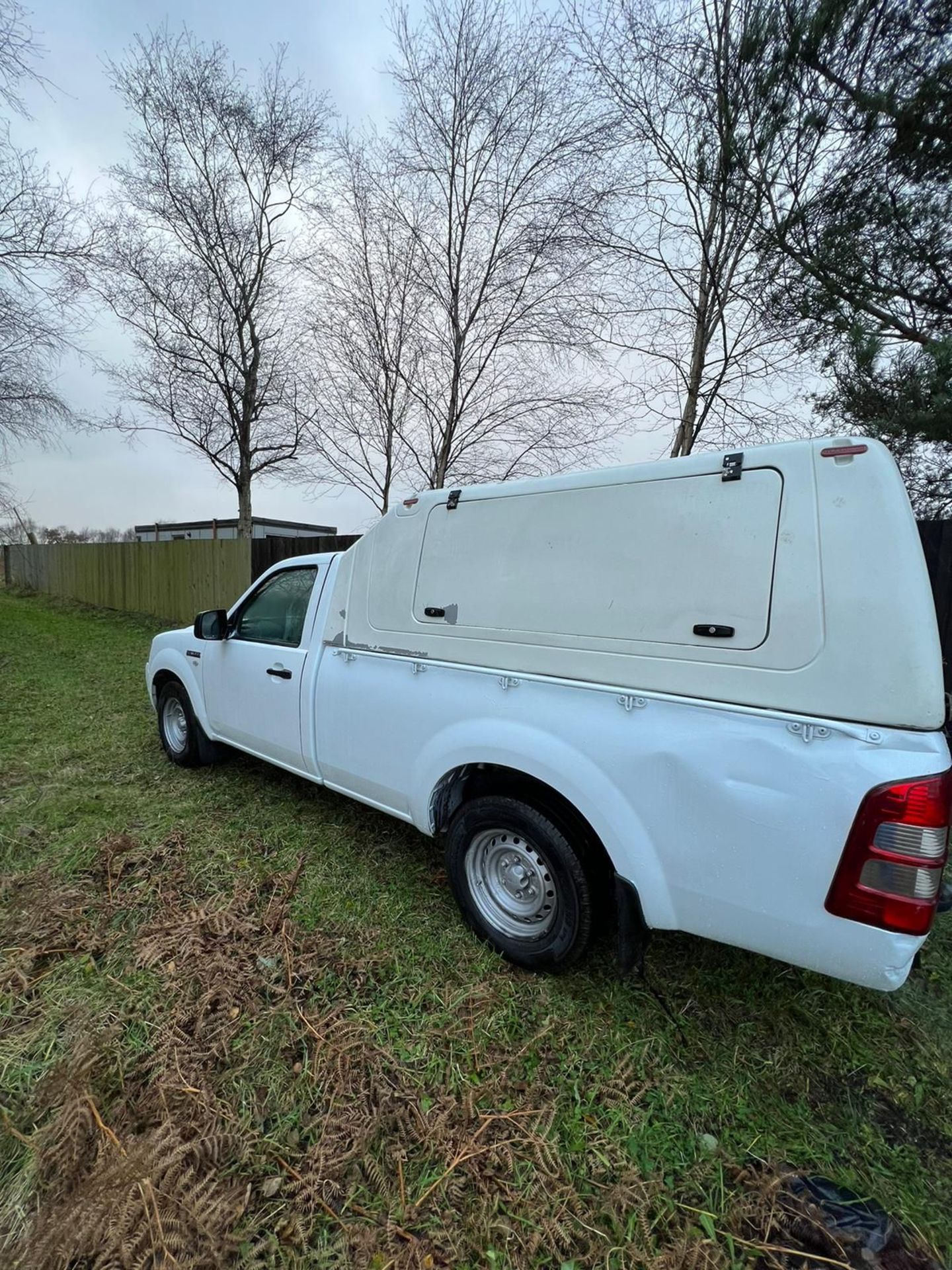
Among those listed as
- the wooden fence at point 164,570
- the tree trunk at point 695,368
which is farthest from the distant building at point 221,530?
the tree trunk at point 695,368

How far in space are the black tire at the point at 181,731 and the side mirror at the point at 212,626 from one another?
0.81 meters

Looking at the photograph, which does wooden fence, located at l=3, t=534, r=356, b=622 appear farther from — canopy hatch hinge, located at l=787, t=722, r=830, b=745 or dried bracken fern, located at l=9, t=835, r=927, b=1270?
canopy hatch hinge, located at l=787, t=722, r=830, b=745

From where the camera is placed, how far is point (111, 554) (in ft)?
50.9

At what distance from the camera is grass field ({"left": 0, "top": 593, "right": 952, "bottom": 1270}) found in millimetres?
1499

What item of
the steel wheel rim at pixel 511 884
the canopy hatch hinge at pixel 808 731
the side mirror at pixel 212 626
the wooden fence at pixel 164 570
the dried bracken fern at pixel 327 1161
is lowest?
the dried bracken fern at pixel 327 1161

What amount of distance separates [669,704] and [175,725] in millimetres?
4248

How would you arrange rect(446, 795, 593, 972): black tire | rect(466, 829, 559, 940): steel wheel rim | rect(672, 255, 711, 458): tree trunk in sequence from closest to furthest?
rect(446, 795, 593, 972): black tire, rect(466, 829, 559, 940): steel wheel rim, rect(672, 255, 711, 458): tree trunk

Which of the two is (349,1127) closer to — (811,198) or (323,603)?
(323,603)

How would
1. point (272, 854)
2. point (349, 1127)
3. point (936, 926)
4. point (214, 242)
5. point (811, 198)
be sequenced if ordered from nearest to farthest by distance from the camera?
point (349, 1127) < point (936, 926) < point (272, 854) < point (811, 198) < point (214, 242)

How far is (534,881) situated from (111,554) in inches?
673

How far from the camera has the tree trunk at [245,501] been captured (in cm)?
1306

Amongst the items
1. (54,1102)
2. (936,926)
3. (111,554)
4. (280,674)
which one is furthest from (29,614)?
(936,926)

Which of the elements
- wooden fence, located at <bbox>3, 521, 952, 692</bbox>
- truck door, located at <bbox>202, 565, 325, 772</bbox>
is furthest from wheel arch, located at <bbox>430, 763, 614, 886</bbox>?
wooden fence, located at <bbox>3, 521, 952, 692</bbox>

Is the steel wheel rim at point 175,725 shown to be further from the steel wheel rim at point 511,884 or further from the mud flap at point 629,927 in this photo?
the mud flap at point 629,927
